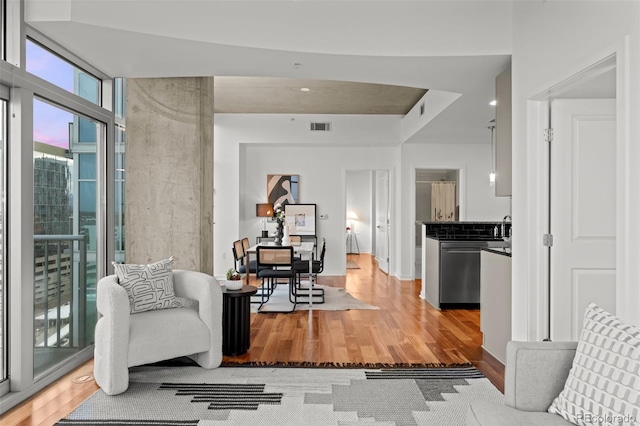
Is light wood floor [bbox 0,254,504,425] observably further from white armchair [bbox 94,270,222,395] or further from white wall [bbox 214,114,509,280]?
white wall [bbox 214,114,509,280]

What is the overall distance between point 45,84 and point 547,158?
131 inches

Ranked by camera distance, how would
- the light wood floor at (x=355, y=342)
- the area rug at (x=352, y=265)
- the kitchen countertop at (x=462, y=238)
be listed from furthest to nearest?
the area rug at (x=352, y=265), the kitchen countertop at (x=462, y=238), the light wood floor at (x=355, y=342)

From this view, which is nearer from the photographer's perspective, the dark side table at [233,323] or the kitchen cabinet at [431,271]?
the dark side table at [233,323]

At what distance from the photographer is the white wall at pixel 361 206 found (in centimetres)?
1221

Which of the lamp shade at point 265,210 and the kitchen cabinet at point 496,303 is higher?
the lamp shade at point 265,210

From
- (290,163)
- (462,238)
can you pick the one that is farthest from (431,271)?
(290,163)

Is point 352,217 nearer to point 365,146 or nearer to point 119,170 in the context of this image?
point 365,146

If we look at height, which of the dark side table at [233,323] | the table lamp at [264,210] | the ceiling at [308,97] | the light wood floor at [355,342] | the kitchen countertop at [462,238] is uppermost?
the ceiling at [308,97]

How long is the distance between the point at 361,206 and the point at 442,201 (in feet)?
9.96

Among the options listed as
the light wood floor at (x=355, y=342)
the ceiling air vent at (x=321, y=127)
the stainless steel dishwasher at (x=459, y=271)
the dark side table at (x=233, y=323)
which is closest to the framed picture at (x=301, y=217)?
the ceiling air vent at (x=321, y=127)

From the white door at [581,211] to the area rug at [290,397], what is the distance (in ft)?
2.60

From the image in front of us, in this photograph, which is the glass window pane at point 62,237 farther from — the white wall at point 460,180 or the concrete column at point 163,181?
the white wall at point 460,180

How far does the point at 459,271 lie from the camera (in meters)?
5.47

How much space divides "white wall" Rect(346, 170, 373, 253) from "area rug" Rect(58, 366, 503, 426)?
29.3 feet
